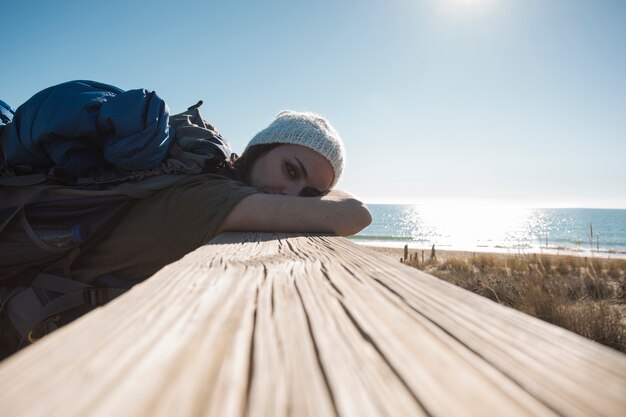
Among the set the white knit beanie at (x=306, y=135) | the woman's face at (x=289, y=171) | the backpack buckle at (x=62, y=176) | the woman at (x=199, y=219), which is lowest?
the woman at (x=199, y=219)

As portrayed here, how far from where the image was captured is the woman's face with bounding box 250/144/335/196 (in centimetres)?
220

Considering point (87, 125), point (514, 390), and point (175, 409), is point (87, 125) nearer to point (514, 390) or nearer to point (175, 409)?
point (175, 409)

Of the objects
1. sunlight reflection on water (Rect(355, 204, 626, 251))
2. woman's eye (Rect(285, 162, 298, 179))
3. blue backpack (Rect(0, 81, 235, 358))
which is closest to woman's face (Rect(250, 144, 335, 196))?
woman's eye (Rect(285, 162, 298, 179))

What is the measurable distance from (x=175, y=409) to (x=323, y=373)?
4.6 inches

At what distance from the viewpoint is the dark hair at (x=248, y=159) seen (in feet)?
7.73

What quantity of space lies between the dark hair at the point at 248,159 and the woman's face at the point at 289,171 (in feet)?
0.16

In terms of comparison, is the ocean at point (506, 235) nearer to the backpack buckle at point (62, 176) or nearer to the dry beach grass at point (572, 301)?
the dry beach grass at point (572, 301)

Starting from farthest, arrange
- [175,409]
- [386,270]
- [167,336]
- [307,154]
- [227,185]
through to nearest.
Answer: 1. [307,154]
2. [227,185]
3. [386,270]
4. [167,336]
5. [175,409]

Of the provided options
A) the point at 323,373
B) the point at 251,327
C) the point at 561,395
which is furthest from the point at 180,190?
the point at 561,395

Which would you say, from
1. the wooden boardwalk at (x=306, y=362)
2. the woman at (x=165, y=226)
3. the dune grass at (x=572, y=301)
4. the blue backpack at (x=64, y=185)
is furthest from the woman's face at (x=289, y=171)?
the dune grass at (x=572, y=301)

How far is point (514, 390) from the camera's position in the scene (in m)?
0.27

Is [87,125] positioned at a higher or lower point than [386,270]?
higher

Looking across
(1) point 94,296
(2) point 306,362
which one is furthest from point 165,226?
(2) point 306,362

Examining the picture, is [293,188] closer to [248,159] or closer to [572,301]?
[248,159]
